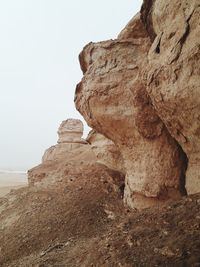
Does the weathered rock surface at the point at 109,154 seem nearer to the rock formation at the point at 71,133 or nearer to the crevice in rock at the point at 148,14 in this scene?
the crevice in rock at the point at 148,14

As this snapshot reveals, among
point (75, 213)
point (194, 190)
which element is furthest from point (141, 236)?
point (75, 213)

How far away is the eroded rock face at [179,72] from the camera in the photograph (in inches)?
167

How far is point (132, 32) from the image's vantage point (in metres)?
7.36

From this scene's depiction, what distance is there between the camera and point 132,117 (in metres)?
6.36

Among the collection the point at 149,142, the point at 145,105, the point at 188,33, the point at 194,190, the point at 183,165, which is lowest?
the point at 194,190

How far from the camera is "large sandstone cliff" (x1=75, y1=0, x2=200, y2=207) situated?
4434mm

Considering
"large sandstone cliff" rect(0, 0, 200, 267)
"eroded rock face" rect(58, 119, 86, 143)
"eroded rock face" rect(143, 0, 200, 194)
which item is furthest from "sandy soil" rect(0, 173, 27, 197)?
"eroded rock face" rect(143, 0, 200, 194)

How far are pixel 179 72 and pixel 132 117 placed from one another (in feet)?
6.90

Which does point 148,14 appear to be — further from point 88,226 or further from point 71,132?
point 71,132

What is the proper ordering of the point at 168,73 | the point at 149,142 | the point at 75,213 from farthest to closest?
1. the point at 75,213
2. the point at 149,142
3. the point at 168,73

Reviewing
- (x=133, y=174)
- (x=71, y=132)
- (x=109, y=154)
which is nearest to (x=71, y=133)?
(x=71, y=132)

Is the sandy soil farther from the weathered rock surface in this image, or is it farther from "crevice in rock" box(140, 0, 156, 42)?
"crevice in rock" box(140, 0, 156, 42)

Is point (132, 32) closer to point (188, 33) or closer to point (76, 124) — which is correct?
point (188, 33)

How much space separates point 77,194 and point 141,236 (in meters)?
4.02
